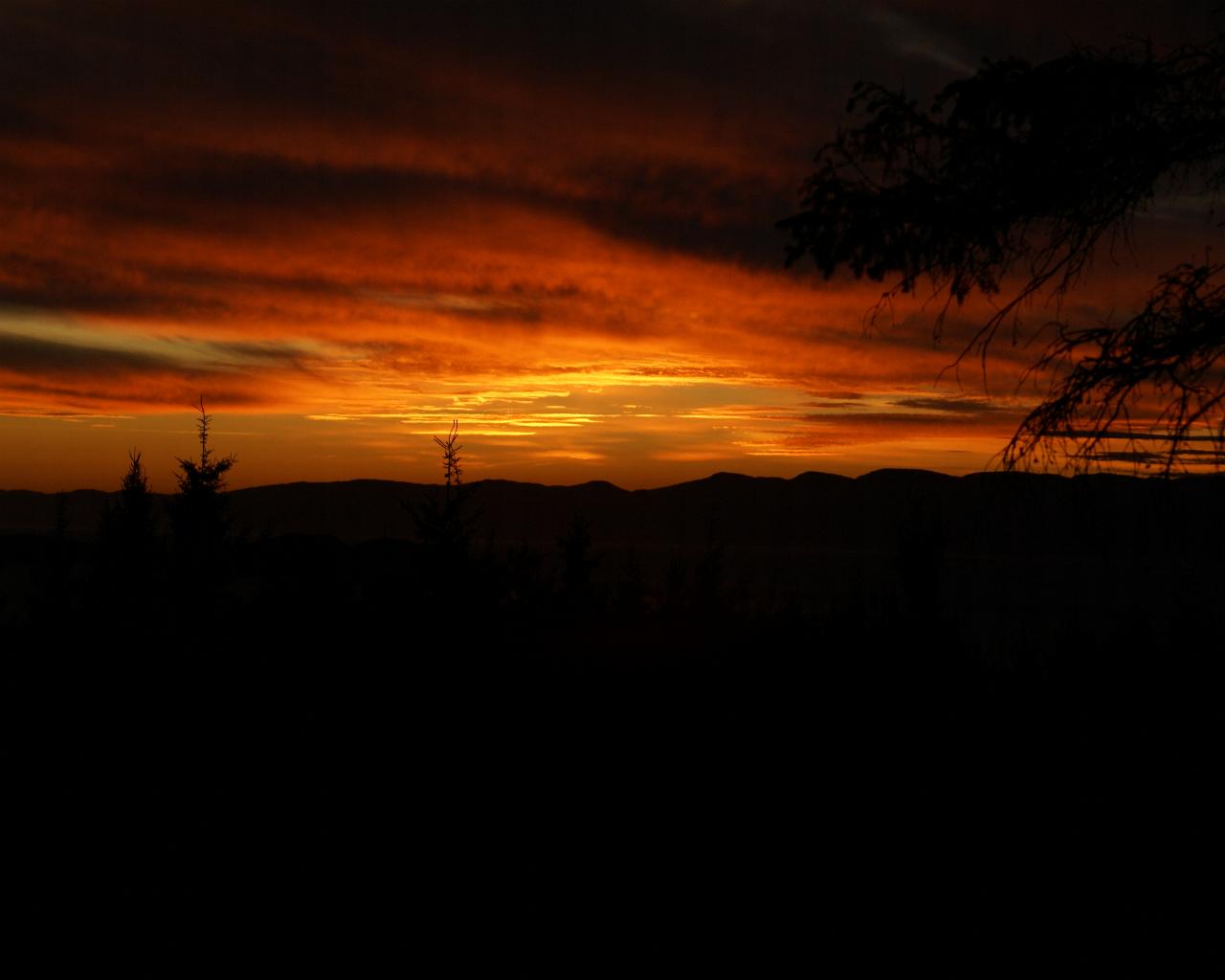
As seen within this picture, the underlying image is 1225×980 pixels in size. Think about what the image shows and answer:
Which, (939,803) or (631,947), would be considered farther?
(939,803)

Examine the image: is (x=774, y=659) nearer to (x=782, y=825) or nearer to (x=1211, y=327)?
(x=782, y=825)

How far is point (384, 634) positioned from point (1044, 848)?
5.28 m

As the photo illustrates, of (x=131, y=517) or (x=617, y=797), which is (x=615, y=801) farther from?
(x=131, y=517)

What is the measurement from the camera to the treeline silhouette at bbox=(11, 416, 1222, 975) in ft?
17.4

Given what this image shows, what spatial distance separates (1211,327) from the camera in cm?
748

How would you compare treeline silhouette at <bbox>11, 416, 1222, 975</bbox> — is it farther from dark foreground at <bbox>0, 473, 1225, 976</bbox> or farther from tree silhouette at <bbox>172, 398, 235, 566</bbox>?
tree silhouette at <bbox>172, 398, 235, 566</bbox>

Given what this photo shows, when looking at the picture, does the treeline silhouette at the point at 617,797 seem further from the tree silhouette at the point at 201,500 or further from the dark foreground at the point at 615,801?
the tree silhouette at the point at 201,500

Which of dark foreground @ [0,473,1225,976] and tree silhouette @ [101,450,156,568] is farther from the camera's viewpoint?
tree silhouette @ [101,450,156,568]

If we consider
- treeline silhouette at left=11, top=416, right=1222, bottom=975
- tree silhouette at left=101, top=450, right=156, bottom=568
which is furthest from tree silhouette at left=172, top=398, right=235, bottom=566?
treeline silhouette at left=11, top=416, right=1222, bottom=975

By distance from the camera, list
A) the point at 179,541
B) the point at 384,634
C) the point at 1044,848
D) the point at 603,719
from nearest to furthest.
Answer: the point at 1044,848 < the point at 603,719 < the point at 384,634 < the point at 179,541

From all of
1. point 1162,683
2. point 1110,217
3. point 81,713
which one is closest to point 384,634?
point 81,713

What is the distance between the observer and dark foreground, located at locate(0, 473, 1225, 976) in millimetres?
5273

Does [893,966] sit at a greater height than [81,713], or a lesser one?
lesser

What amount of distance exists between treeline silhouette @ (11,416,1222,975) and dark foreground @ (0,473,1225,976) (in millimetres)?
20
